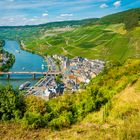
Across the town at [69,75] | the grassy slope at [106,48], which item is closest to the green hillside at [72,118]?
the town at [69,75]

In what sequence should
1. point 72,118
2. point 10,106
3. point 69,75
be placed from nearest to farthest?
point 72,118 → point 10,106 → point 69,75

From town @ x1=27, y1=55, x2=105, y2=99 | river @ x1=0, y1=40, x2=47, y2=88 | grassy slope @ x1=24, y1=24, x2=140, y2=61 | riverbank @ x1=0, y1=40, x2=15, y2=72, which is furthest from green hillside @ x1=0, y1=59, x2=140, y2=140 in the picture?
riverbank @ x1=0, y1=40, x2=15, y2=72

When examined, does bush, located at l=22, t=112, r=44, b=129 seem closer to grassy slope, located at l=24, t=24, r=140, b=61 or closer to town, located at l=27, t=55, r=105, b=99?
town, located at l=27, t=55, r=105, b=99

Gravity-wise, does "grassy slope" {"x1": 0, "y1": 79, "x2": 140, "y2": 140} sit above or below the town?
above

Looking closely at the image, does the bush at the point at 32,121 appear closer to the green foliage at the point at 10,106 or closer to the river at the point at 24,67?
the green foliage at the point at 10,106

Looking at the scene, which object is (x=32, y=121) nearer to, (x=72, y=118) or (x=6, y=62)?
(x=72, y=118)

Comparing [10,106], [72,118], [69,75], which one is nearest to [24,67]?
[69,75]

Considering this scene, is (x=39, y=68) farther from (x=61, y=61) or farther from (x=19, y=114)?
(x=19, y=114)

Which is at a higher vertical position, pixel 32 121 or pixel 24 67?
pixel 32 121
